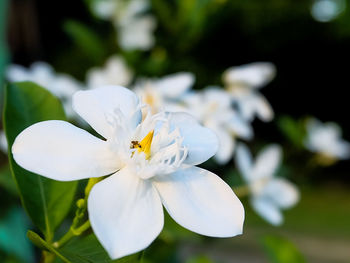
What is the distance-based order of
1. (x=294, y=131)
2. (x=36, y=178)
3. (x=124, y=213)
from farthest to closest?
(x=294, y=131)
(x=36, y=178)
(x=124, y=213)

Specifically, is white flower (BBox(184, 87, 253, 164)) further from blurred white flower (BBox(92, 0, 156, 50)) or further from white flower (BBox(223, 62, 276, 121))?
blurred white flower (BBox(92, 0, 156, 50))

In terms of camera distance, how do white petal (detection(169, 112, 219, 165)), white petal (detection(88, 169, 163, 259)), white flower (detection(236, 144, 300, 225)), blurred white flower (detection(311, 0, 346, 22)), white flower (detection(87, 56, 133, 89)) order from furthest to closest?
blurred white flower (detection(311, 0, 346, 22)) → white flower (detection(87, 56, 133, 89)) → white flower (detection(236, 144, 300, 225)) → white petal (detection(169, 112, 219, 165)) → white petal (detection(88, 169, 163, 259))

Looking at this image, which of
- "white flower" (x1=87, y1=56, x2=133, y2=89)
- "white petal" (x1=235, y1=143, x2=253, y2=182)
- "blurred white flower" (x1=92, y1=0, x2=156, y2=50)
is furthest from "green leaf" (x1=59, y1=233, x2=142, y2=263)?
"blurred white flower" (x1=92, y1=0, x2=156, y2=50)

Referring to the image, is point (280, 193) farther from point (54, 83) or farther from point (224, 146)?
point (54, 83)

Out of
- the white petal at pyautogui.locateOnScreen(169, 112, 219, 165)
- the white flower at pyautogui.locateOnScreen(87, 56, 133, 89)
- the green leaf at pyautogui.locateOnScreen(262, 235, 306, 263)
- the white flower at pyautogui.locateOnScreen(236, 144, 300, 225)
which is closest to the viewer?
the white petal at pyautogui.locateOnScreen(169, 112, 219, 165)

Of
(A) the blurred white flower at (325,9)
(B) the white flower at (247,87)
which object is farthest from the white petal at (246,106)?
(A) the blurred white flower at (325,9)

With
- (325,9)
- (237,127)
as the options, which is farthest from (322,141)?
(325,9)

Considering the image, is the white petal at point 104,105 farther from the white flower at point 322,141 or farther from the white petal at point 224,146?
the white flower at point 322,141
